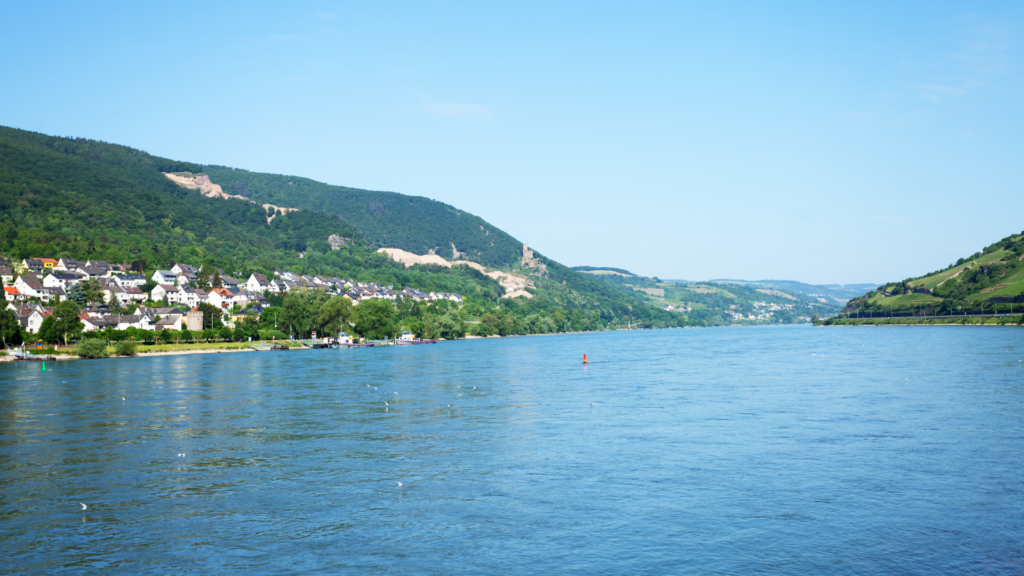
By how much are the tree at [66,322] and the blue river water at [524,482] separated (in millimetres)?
60985

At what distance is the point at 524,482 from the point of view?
76.3 feet

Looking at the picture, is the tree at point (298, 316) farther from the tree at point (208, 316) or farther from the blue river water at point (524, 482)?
the blue river water at point (524, 482)

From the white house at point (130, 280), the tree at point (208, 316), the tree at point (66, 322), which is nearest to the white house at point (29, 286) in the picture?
the white house at point (130, 280)

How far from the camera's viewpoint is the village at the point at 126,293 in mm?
120125

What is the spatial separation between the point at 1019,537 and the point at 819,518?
4.39 m

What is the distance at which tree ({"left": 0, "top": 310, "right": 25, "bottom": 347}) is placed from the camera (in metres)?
93.7

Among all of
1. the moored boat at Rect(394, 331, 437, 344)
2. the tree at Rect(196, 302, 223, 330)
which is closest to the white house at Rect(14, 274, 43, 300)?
the tree at Rect(196, 302, 223, 330)

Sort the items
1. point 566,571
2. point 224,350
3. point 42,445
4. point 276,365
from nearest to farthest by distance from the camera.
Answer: point 566,571 < point 42,445 < point 276,365 < point 224,350

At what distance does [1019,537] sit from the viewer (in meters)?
17.0

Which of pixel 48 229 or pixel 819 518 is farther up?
pixel 48 229

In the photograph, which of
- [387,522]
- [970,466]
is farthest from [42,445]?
[970,466]

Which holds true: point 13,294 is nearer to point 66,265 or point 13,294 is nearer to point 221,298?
point 66,265

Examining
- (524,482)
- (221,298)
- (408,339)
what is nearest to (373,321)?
(408,339)

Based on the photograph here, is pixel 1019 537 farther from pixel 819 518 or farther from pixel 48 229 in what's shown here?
pixel 48 229
